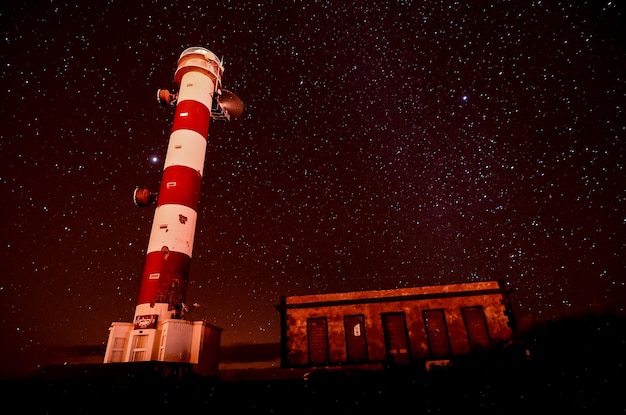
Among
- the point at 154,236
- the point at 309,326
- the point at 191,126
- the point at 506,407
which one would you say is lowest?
the point at 506,407

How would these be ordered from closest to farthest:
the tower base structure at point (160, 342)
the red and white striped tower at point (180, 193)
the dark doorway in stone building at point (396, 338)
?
1. the tower base structure at point (160, 342)
2. the red and white striped tower at point (180, 193)
3. the dark doorway in stone building at point (396, 338)

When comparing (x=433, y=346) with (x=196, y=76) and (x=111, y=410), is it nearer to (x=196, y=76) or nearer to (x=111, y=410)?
(x=111, y=410)

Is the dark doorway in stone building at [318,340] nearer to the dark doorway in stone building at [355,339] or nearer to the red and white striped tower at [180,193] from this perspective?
the dark doorway in stone building at [355,339]

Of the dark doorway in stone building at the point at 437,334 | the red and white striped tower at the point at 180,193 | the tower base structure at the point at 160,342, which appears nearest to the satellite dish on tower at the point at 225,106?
the red and white striped tower at the point at 180,193

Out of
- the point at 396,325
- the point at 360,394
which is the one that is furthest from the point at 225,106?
the point at 360,394

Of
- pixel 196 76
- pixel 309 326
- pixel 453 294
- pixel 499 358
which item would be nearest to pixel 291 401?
pixel 499 358

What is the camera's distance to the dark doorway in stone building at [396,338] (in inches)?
626

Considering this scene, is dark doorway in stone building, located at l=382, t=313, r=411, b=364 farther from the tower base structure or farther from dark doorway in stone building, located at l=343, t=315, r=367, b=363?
the tower base structure

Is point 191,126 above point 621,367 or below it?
above

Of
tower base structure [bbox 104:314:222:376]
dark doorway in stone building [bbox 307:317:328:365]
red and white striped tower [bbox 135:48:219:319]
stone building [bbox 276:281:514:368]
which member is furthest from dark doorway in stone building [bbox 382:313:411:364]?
red and white striped tower [bbox 135:48:219:319]

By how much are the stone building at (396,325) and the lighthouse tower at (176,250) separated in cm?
482

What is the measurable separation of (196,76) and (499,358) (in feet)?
59.0

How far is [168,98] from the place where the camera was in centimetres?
1773

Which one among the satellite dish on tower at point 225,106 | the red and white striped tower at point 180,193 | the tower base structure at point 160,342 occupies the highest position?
the satellite dish on tower at point 225,106
